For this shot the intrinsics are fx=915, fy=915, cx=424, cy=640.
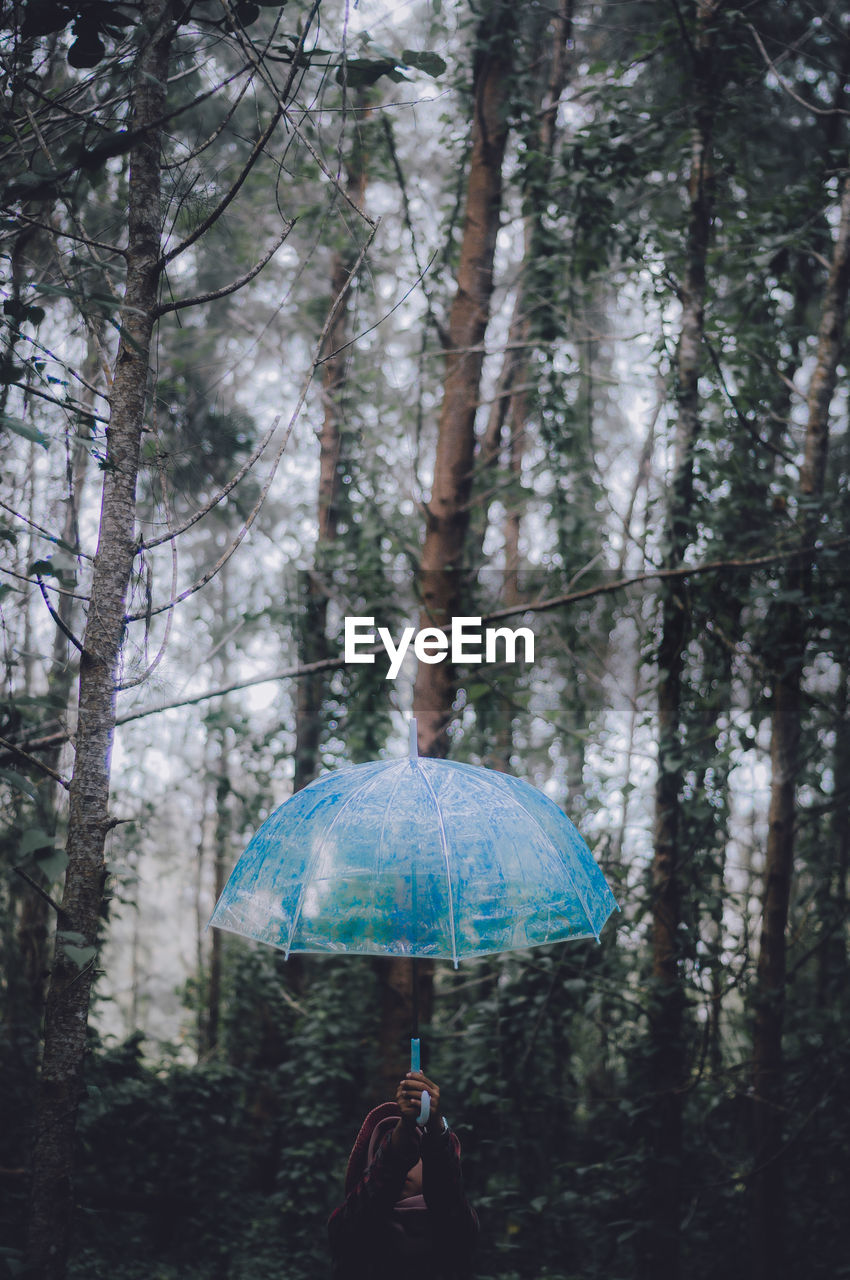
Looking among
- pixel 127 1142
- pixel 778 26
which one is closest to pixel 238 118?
pixel 778 26

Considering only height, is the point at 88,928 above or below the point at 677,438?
below

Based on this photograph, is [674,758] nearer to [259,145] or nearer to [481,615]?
[481,615]

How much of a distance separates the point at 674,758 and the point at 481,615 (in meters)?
1.63

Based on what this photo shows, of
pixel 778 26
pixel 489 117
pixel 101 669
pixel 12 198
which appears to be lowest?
pixel 101 669

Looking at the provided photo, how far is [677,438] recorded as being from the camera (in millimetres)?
4738

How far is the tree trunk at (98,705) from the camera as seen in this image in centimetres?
213

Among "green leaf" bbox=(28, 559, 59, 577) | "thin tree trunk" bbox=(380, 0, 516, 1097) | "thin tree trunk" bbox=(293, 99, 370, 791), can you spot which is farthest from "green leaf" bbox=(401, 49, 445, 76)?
"thin tree trunk" bbox=(293, 99, 370, 791)

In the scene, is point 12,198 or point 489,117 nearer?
point 12,198

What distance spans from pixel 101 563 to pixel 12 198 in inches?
34.5

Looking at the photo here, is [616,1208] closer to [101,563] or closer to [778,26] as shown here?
[101,563]

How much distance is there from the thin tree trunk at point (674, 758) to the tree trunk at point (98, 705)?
9.64ft

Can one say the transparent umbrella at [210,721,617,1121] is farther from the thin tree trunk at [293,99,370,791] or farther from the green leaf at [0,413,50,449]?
the thin tree trunk at [293,99,370,791]

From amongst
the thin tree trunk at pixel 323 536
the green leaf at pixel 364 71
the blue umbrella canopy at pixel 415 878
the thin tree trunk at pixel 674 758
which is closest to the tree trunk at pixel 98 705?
the blue umbrella canopy at pixel 415 878

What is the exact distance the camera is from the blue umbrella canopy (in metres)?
2.21
